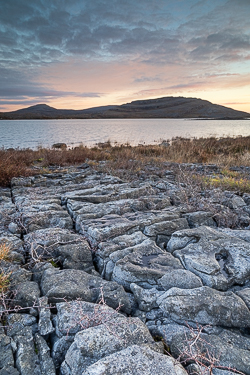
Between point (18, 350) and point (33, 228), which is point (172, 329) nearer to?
point (18, 350)

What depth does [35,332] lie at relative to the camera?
8.21ft

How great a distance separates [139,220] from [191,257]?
1.56 m

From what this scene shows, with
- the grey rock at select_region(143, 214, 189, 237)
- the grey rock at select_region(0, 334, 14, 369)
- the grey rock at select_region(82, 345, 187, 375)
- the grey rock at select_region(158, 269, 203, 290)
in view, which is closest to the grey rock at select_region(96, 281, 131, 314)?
the grey rock at select_region(158, 269, 203, 290)

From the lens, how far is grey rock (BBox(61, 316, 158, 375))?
81.6 inches

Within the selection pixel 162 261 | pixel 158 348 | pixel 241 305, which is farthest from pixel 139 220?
pixel 158 348

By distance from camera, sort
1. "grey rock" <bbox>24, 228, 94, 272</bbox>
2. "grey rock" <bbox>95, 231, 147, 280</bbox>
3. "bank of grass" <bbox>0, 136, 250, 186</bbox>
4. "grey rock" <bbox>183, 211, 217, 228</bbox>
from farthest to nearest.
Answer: "bank of grass" <bbox>0, 136, 250, 186</bbox>, "grey rock" <bbox>183, 211, 217, 228</bbox>, "grey rock" <bbox>24, 228, 94, 272</bbox>, "grey rock" <bbox>95, 231, 147, 280</bbox>

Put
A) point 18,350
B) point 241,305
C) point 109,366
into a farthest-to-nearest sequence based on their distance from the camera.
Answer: point 241,305, point 18,350, point 109,366

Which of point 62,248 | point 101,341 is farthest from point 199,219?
point 101,341

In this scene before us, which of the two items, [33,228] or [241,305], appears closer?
[241,305]

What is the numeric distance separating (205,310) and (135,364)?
119 cm

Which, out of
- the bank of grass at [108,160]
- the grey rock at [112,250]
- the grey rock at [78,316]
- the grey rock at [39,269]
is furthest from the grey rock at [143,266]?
the bank of grass at [108,160]

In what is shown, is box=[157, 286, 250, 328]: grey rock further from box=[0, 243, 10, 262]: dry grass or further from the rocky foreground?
box=[0, 243, 10, 262]: dry grass

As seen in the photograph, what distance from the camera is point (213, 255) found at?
3.86 metres

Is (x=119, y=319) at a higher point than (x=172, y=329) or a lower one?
higher
